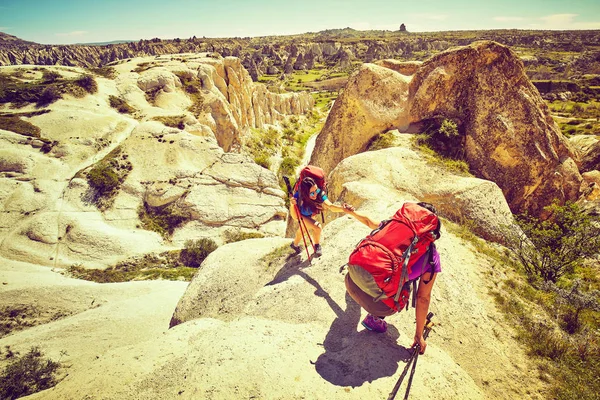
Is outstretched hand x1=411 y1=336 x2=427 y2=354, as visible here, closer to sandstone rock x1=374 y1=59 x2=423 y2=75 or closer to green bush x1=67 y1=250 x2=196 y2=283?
green bush x1=67 y1=250 x2=196 y2=283

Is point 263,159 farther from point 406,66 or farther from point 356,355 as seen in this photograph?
point 356,355

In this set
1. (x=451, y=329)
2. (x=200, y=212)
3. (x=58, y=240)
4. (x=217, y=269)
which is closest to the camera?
(x=451, y=329)

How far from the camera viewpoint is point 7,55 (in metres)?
107

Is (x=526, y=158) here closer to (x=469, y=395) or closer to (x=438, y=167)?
(x=438, y=167)

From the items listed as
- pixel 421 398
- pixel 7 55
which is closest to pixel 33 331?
pixel 421 398

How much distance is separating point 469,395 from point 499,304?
2.33 metres

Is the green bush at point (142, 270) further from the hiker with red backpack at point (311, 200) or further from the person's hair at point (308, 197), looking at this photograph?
the person's hair at point (308, 197)

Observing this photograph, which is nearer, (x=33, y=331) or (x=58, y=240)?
(x=33, y=331)

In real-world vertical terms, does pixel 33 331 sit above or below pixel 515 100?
below

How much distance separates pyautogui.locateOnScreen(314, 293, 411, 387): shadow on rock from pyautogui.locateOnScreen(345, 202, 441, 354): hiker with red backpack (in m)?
0.80

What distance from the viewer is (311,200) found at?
5.94 m

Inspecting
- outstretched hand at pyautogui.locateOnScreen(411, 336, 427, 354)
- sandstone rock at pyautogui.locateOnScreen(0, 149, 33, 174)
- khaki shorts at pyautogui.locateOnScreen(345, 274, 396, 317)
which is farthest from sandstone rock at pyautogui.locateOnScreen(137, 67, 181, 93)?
outstretched hand at pyautogui.locateOnScreen(411, 336, 427, 354)

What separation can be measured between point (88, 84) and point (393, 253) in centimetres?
3708

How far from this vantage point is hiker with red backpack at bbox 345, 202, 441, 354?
344 cm
